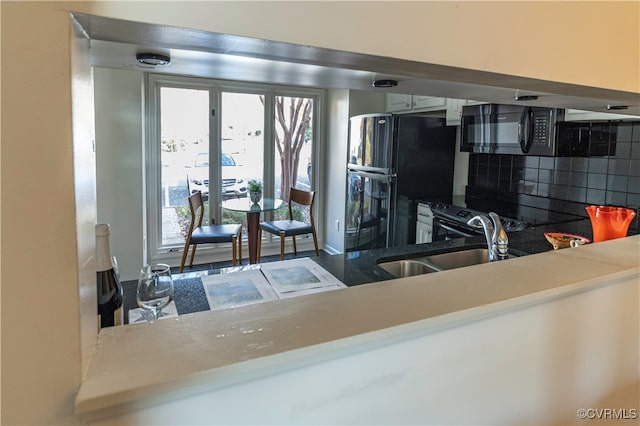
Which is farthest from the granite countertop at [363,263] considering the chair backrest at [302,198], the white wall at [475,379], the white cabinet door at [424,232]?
the chair backrest at [302,198]

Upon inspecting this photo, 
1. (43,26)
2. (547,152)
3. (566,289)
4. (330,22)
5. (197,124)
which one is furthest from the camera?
(197,124)

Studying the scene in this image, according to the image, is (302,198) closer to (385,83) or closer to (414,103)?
(414,103)

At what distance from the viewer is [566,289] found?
0.92m

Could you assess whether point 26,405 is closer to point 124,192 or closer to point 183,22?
point 183,22

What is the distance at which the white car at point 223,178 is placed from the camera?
4.25m

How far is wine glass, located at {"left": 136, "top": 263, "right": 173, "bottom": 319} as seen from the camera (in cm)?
99

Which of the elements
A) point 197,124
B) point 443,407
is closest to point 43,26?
point 443,407

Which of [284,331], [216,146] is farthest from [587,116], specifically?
[216,146]

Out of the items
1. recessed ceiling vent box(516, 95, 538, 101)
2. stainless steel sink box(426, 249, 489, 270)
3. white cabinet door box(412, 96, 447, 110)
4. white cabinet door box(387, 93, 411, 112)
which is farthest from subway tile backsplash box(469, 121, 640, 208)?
recessed ceiling vent box(516, 95, 538, 101)

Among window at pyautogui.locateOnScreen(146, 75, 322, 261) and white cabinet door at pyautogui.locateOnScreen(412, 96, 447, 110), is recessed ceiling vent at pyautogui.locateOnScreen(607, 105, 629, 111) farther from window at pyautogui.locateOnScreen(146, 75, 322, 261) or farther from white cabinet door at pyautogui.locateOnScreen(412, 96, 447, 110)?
window at pyautogui.locateOnScreen(146, 75, 322, 261)

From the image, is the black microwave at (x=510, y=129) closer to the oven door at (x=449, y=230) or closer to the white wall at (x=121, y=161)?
the oven door at (x=449, y=230)

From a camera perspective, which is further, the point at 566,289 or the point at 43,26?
the point at 566,289

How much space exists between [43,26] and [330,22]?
0.36 meters

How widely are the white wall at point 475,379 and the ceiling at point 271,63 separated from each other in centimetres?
51
